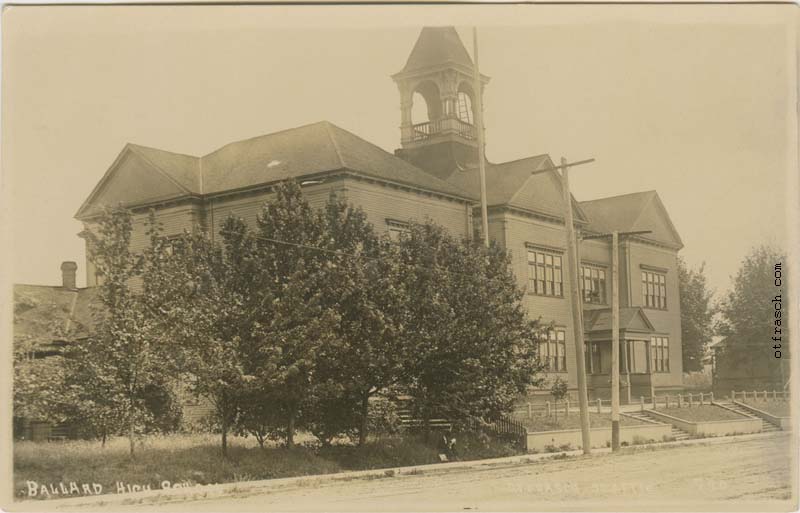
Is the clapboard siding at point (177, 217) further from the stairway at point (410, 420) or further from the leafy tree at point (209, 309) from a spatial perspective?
the stairway at point (410, 420)

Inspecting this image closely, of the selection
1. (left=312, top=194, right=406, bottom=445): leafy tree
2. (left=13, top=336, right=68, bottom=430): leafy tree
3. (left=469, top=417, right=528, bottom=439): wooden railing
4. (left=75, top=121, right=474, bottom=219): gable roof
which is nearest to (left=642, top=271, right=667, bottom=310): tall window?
(left=469, top=417, right=528, bottom=439): wooden railing

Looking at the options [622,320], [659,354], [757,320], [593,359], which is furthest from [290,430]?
[659,354]

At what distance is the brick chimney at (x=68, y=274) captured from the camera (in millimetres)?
21083

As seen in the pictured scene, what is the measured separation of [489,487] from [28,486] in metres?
9.32

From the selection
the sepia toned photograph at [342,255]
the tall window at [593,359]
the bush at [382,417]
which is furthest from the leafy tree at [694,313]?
the bush at [382,417]

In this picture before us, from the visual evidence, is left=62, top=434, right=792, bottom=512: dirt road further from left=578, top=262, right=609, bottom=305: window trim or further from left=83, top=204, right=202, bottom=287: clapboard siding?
left=578, top=262, right=609, bottom=305: window trim

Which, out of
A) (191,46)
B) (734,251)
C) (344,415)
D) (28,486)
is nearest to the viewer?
(28,486)

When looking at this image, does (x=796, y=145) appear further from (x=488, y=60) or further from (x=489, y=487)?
(x=489, y=487)

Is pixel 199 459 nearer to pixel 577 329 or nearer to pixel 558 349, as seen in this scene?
pixel 577 329

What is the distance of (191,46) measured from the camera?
794 inches

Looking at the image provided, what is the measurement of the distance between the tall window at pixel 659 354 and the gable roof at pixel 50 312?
30.0 meters

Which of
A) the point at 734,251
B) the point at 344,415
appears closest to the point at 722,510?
the point at 734,251

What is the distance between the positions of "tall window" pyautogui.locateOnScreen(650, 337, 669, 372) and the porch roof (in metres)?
0.70

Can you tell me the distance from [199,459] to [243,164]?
24.9ft
